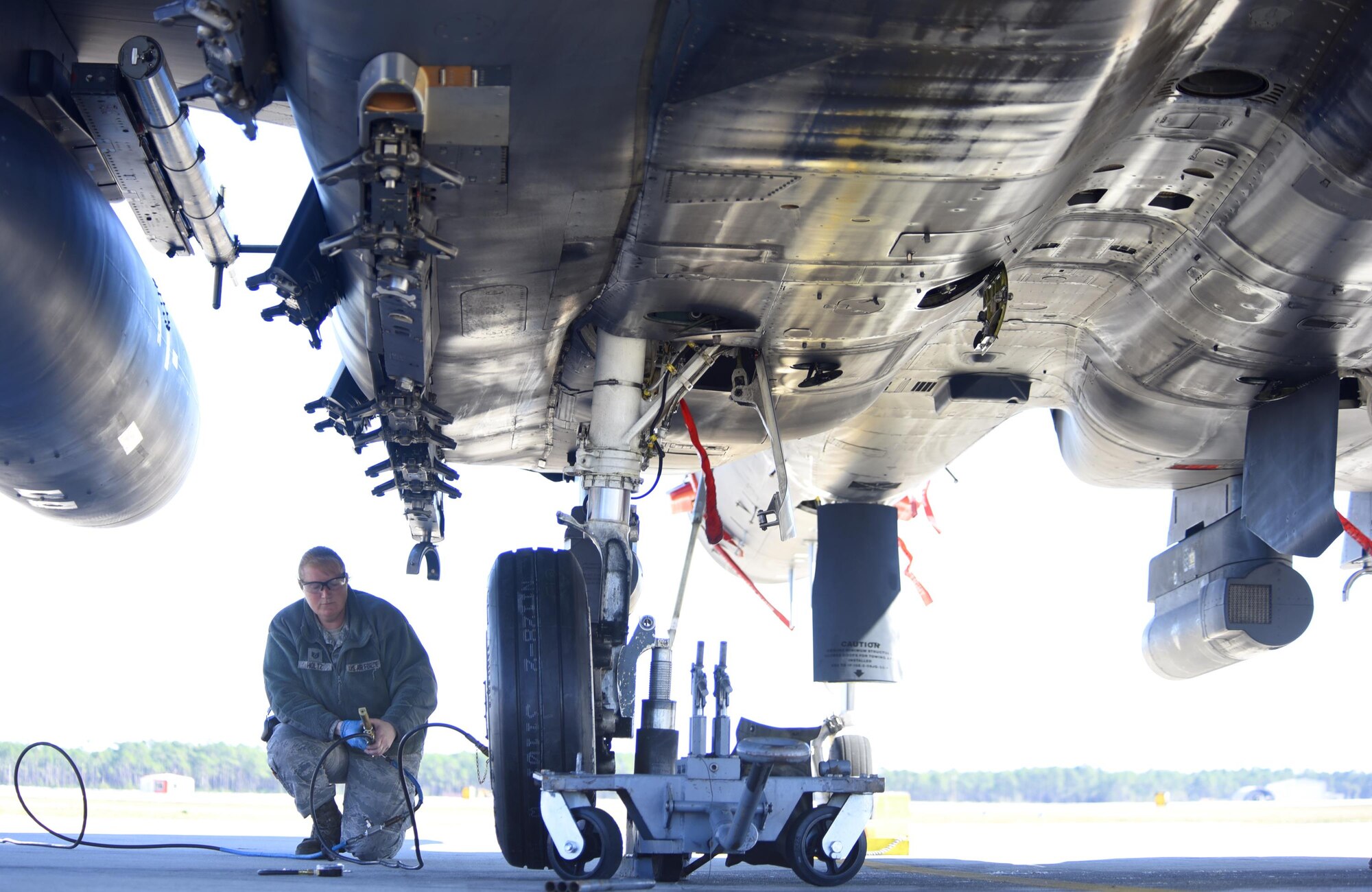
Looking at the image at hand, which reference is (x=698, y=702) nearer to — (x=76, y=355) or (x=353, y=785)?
(x=353, y=785)

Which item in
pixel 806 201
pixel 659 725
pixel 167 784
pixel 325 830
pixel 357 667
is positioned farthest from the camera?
pixel 167 784

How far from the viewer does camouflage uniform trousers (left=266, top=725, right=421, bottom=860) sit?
5.52 meters

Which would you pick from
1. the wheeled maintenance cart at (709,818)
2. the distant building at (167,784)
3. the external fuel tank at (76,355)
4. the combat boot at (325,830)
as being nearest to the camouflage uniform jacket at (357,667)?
the combat boot at (325,830)

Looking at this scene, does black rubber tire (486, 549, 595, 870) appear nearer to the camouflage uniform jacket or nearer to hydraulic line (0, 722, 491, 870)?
hydraulic line (0, 722, 491, 870)

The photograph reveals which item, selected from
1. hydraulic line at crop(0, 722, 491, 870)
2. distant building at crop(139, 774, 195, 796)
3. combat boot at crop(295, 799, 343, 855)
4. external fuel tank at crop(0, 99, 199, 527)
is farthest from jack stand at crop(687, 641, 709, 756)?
distant building at crop(139, 774, 195, 796)

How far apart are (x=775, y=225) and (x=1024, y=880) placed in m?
2.83

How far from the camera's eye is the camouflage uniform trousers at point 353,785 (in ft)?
18.1

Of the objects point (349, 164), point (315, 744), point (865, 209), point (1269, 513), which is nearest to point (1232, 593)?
point (1269, 513)

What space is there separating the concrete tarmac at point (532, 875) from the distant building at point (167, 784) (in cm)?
3393

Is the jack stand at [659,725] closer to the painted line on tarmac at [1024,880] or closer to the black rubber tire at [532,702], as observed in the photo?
the black rubber tire at [532,702]

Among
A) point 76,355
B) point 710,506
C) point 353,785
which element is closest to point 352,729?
point 353,785

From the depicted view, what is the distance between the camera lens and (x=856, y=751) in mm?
10391

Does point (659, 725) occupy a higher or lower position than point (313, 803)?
higher

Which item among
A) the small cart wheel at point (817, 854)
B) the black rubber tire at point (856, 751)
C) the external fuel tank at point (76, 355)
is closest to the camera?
the small cart wheel at point (817, 854)
